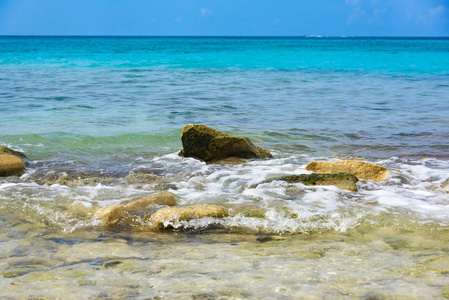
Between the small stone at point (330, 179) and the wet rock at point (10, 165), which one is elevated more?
the small stone at point (330, 179)

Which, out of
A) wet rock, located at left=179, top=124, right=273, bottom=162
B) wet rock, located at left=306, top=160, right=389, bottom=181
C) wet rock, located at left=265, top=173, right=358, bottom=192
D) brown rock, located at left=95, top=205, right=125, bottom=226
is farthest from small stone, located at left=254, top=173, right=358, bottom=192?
brown rock, located at left=95, top=205, right=125, bottom=226

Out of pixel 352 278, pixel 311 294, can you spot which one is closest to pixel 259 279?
pixel 311 294

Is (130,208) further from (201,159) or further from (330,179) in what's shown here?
(201,159)

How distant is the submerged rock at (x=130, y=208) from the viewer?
4.57m

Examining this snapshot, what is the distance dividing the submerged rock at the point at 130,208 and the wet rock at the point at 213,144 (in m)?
2.23

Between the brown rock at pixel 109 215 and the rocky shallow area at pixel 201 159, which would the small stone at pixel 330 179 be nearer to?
the rocky shallow area at pixel 201 159

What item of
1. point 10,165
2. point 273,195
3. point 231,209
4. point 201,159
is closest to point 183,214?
point 231,209

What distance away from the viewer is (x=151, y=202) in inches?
197

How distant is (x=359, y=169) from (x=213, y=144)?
7.51 feet

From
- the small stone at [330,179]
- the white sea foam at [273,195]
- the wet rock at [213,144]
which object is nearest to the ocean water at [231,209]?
the white sea foam at [273,195]

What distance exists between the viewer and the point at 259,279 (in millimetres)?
3086

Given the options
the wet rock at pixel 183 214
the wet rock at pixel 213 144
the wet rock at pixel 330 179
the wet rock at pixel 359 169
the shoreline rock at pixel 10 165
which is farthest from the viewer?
the wet rock at pixel 213 144

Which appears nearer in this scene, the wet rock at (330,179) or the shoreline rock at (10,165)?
the wet rock at (330,179)

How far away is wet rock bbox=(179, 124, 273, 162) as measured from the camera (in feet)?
24.2
